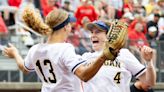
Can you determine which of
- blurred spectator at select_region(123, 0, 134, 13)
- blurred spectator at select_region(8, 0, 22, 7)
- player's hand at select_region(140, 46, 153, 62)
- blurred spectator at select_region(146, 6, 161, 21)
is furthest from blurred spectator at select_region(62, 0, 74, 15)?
player's hand at select_region(140, 46, 153, 62)

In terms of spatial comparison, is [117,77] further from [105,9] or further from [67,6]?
[105,9]

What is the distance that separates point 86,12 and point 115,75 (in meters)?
8.11

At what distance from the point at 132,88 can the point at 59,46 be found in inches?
58.4

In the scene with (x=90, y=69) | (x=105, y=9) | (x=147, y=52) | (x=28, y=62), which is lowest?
(x=105, y=9)

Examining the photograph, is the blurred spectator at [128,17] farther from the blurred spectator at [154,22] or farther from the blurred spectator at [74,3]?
the blurred spectator at [74,3]

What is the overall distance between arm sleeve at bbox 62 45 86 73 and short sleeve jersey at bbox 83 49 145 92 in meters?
0.93

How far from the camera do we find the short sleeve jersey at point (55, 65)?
558 cm

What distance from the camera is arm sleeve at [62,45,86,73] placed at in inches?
212

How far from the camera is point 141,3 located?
17.2 metres

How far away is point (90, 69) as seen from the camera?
5.02 meters

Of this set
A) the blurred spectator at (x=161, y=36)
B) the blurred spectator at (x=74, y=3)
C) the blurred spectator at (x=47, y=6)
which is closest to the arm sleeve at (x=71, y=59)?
the blurred spectator at (x=161, y=36)

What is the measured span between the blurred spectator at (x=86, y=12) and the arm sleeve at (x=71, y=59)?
8694mm

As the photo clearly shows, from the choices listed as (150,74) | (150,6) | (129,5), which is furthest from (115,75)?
(150,6)

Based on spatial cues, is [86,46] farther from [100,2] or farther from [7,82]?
[100,2]
